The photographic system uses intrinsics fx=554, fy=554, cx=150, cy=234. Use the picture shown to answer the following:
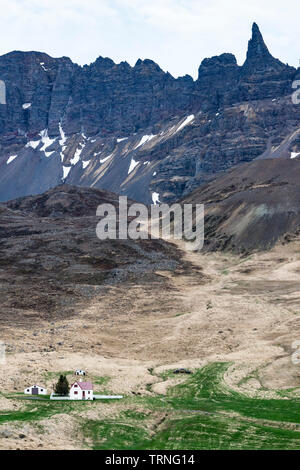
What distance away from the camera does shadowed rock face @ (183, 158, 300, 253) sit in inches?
4943

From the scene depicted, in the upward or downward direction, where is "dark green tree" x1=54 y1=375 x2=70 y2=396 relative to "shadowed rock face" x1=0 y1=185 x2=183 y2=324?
downward

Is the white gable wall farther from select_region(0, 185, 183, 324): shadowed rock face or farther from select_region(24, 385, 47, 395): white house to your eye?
select_region(0, 185, 183, 324): shadowed rock face

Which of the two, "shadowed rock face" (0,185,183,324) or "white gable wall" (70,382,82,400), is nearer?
"white gable wall" (70,382,82,400)

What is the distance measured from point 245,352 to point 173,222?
10956 cm

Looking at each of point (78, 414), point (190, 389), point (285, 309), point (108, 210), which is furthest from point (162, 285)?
point (108, 210)

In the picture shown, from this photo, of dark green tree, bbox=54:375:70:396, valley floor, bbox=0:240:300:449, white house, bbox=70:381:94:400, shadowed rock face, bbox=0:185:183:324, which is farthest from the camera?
shadowed rock face, bbox=0:185:183:324

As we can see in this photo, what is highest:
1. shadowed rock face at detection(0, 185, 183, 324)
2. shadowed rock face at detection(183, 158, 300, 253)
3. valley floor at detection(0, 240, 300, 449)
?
shadowed rock face at detection(183, 158, 300, 253)

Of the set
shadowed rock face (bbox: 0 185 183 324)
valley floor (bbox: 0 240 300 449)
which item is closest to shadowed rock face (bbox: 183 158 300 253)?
shadowed rock face (bbox: 0 185 183 324)

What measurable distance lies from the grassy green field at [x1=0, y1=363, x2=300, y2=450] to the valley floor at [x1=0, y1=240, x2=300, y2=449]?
0.22 ft

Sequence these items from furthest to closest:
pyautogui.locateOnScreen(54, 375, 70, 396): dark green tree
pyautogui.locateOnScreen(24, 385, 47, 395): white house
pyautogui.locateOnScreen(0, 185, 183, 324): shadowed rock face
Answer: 1. pyautogui.locateOnScreen(0, 185, 183, 324): shadowed rock face
2. pyautogui.locateOnScreen(24, 385, 47, 395): white house
3. pyautogui.locateOnScreen(54, 375, 70, 396): dark green tree

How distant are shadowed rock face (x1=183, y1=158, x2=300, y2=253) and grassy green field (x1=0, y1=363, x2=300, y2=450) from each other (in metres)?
82.7

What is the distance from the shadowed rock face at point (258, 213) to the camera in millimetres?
125562

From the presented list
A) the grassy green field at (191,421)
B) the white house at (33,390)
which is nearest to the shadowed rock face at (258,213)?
the grassy green field at (191,421)

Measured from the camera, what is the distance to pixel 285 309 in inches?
2928
